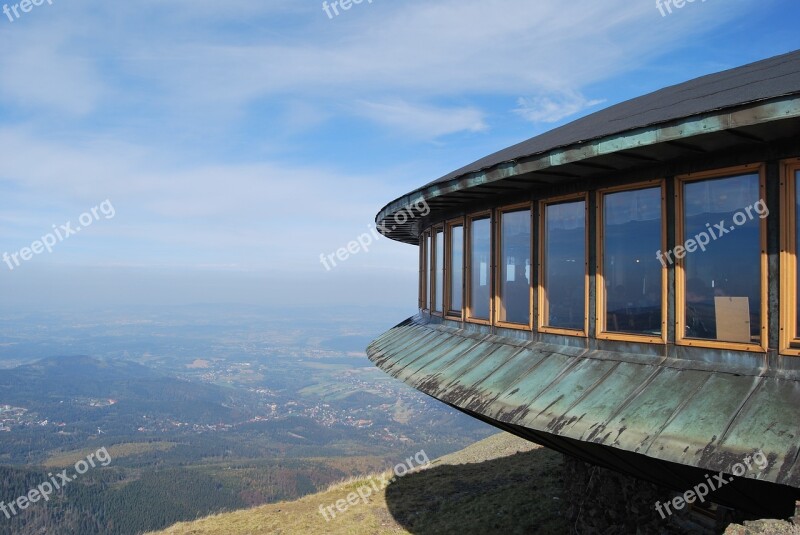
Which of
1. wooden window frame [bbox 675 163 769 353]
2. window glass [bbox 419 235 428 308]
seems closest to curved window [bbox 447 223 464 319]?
window glass [bbox 419 235 428 308]

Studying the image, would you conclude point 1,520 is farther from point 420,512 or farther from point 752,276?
point 752,276

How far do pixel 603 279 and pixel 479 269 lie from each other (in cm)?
312

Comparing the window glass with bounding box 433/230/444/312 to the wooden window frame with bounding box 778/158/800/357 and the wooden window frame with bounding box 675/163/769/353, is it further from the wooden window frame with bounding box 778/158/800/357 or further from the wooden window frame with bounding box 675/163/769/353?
the wooden window frame with bounding box 778/158/800/357

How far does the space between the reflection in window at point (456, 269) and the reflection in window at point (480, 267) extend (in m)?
0.40

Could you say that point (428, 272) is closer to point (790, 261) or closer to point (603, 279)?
point (603, 279)

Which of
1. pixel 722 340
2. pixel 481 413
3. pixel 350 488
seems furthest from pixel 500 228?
pixel 350 488

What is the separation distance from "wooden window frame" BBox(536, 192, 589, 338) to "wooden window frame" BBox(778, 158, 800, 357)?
2527mm

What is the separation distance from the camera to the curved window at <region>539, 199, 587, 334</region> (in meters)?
8.25

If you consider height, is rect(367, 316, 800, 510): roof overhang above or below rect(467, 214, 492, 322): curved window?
below

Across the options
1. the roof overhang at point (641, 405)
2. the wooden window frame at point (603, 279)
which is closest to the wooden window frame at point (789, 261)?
the roof overhang at point (641, 405)

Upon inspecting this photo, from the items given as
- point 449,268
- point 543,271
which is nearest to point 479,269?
point 449,268

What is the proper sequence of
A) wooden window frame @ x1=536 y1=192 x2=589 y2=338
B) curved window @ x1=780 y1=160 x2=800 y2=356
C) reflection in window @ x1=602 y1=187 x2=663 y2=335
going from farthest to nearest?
wooden window frame @ x1=536 y1=192 x2=589 y2=338 → reflection in window @ x1=602 y1=187 x2=663 y2=335 → curved window @ x1=780 y1=160 x2=800 y2=356

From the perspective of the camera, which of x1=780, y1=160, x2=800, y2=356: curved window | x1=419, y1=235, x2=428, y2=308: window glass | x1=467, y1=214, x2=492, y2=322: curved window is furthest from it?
x1=419, y1=235, x2=428, y2=308: window glass

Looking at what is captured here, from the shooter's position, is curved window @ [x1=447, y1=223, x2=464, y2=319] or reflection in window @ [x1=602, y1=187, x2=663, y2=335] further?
curved window @ [x1=447, y1=223, x2=464, y2=319]
